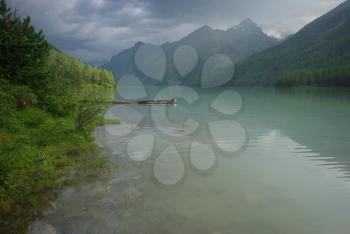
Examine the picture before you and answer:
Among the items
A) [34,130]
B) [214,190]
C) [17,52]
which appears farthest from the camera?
[17,52]

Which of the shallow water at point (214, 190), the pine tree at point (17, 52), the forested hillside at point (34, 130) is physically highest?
the pine tree at point (17, 52)

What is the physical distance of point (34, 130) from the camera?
22.6 metres

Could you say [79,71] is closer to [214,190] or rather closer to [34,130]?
[34,130]

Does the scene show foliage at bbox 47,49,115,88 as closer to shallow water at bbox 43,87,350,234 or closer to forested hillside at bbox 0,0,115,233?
forested hillside at bbox 0,0,115,233

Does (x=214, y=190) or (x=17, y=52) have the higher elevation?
(x=17, y=52)

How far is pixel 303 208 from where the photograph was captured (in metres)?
12.2

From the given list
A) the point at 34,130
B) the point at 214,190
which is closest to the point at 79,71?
the point at 34,130

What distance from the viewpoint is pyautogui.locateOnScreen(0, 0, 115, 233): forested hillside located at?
11.3 m

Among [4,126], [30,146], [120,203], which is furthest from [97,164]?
[4,126]

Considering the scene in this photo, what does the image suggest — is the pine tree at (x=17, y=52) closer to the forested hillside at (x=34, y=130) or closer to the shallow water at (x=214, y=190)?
the forested hillside at (x=34, y=130)

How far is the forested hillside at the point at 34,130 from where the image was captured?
11.3 metres

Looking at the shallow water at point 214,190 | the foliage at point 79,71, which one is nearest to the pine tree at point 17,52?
the shallow water at point 214,190

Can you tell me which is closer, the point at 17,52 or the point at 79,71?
the point at 17,52

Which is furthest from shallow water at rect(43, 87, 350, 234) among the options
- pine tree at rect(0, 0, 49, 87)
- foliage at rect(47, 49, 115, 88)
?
foliage at rect(47, 49, 115, 88)
